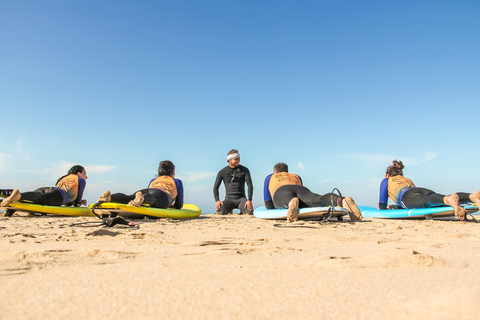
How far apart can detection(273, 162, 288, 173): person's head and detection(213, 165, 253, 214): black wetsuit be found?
198cm

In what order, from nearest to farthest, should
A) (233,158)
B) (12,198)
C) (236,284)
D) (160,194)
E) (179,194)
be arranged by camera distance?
1. (236,284)
2. (12,198)
3. (160,194)
4. (179,194)
5. (233,158)

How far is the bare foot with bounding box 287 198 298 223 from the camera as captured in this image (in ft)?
16.1

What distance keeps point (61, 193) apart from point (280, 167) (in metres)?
4.60

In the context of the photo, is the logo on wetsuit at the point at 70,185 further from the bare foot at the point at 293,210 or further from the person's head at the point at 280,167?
the bare foot at the point at 293,210

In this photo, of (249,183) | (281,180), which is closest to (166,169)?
(249,183)

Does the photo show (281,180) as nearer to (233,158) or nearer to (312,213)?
(312,213)

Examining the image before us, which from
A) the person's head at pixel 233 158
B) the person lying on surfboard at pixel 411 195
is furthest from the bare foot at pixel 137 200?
the person lying on surfboard at pixel 411 195

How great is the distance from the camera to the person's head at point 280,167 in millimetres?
6551

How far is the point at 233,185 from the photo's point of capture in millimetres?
8648

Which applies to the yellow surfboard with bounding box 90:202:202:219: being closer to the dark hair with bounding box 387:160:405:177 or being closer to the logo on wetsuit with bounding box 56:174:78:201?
the logo on wetsuit with bounding box 56:174:78:201

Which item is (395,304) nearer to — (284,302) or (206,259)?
(284,302)

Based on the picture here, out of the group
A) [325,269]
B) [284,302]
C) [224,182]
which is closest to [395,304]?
[284,302]

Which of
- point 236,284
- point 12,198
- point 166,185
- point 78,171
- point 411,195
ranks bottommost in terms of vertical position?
point 236,284

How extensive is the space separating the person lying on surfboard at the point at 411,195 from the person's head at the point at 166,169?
4.65 m
